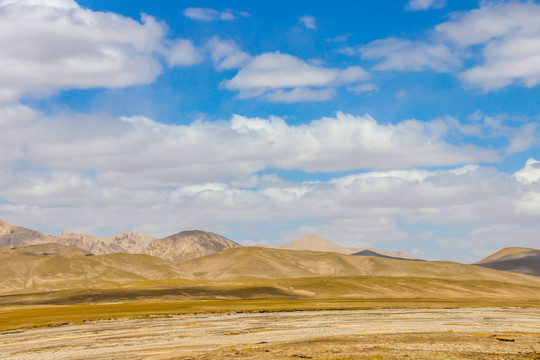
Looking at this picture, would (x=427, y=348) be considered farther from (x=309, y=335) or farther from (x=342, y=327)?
(x=342, y=327)

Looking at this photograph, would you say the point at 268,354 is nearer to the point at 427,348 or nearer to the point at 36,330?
the point at 427,348

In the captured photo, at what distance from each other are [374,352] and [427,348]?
4.26m

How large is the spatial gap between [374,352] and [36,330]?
48.5 meters

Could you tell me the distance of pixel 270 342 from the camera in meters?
44.2

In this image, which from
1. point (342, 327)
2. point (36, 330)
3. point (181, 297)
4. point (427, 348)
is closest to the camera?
point (427, 348)


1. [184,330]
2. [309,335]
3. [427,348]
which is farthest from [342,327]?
[427,348]

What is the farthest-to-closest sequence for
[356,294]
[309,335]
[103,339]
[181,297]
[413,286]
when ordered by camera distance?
[413,286], [356,294], [181,297], [103,339], [309,335]

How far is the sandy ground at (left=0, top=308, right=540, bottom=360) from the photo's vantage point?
35906 mm

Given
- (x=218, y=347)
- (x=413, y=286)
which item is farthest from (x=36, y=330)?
(x=413, y=286)

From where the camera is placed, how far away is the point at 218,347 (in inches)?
1666

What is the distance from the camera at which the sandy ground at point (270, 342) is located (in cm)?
3591

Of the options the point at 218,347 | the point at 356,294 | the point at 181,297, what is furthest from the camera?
the point at 356,294

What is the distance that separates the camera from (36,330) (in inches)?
2675

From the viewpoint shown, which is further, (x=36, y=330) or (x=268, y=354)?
(x=36, y=330)
